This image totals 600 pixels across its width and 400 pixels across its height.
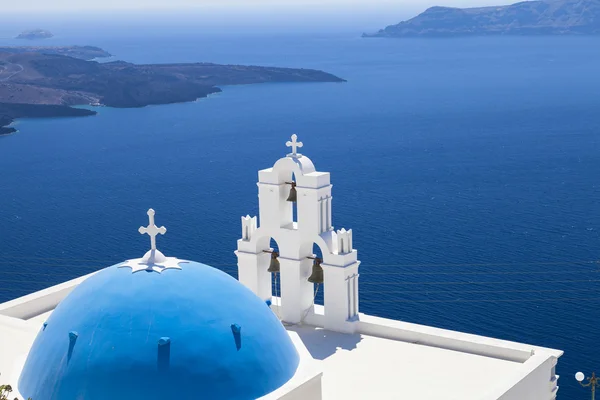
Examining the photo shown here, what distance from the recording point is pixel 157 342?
11945 mm

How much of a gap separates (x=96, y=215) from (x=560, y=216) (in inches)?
1005

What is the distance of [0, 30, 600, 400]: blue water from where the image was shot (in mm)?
40156

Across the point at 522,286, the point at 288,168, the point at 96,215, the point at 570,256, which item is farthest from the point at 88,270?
the point at 288,168

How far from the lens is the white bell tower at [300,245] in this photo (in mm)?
16828

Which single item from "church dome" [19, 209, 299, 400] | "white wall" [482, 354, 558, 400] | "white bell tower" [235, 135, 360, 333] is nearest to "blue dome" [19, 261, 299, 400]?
"church dome" [19, 209, 299, 400]

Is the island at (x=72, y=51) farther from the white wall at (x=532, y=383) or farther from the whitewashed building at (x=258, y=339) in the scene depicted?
the white wall at (x=532, y=383)

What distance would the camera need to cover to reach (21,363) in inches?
531

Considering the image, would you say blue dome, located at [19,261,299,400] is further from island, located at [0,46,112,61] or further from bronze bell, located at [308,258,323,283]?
island, located at [0,46,112,61]

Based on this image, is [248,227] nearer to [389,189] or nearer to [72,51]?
[389,189]

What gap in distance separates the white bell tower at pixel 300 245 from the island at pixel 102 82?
80.4 meters

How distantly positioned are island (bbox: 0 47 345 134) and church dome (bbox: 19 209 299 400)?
3324 inches

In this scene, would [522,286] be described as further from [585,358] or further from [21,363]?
[21,363]

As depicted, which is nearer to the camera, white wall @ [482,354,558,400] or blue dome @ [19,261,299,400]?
blue dome @ [19,261,299,400]

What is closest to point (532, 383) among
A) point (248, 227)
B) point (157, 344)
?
point (248, 227)
